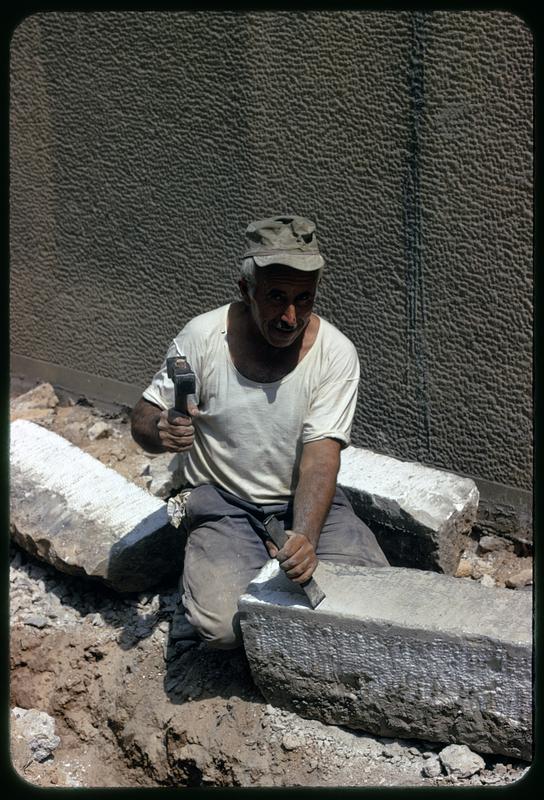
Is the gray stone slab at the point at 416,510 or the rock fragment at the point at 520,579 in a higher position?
the gray stone slab at the point at 416,510

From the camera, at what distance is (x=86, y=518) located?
3.98m

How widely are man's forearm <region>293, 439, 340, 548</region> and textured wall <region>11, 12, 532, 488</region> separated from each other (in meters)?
1.09

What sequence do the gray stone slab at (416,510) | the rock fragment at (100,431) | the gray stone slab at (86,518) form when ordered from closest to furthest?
the gray stone slab at (416,510) → the gray stone slab at (86,518) → the rock fragment at (100,431)

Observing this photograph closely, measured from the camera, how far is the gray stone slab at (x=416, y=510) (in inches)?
143

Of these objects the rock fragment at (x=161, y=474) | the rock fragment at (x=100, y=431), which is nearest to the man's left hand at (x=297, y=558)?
the rock fragment at (x=161, y=474)

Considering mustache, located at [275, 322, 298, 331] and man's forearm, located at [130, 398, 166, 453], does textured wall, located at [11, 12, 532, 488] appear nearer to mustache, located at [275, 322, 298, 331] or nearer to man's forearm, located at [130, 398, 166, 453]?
mustache, located at [275, 322, 298, 331]

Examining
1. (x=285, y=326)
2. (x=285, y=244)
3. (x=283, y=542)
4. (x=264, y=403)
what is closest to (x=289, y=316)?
(x=285, y=326)

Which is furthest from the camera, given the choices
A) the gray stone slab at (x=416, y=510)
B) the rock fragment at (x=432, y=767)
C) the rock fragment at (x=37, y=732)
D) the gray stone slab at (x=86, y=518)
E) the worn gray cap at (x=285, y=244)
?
the gray stone slab at (x=86, y=518)

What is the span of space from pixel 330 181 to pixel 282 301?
127 centimetres

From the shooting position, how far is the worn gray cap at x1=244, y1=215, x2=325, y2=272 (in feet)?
9.87

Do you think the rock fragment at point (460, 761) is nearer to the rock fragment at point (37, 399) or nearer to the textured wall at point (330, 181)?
the textured wall at point (330, 181)

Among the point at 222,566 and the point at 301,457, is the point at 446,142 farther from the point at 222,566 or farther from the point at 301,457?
the point at 222,566

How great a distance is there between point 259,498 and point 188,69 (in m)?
2.20

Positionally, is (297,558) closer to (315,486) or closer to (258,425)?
(315,486)
